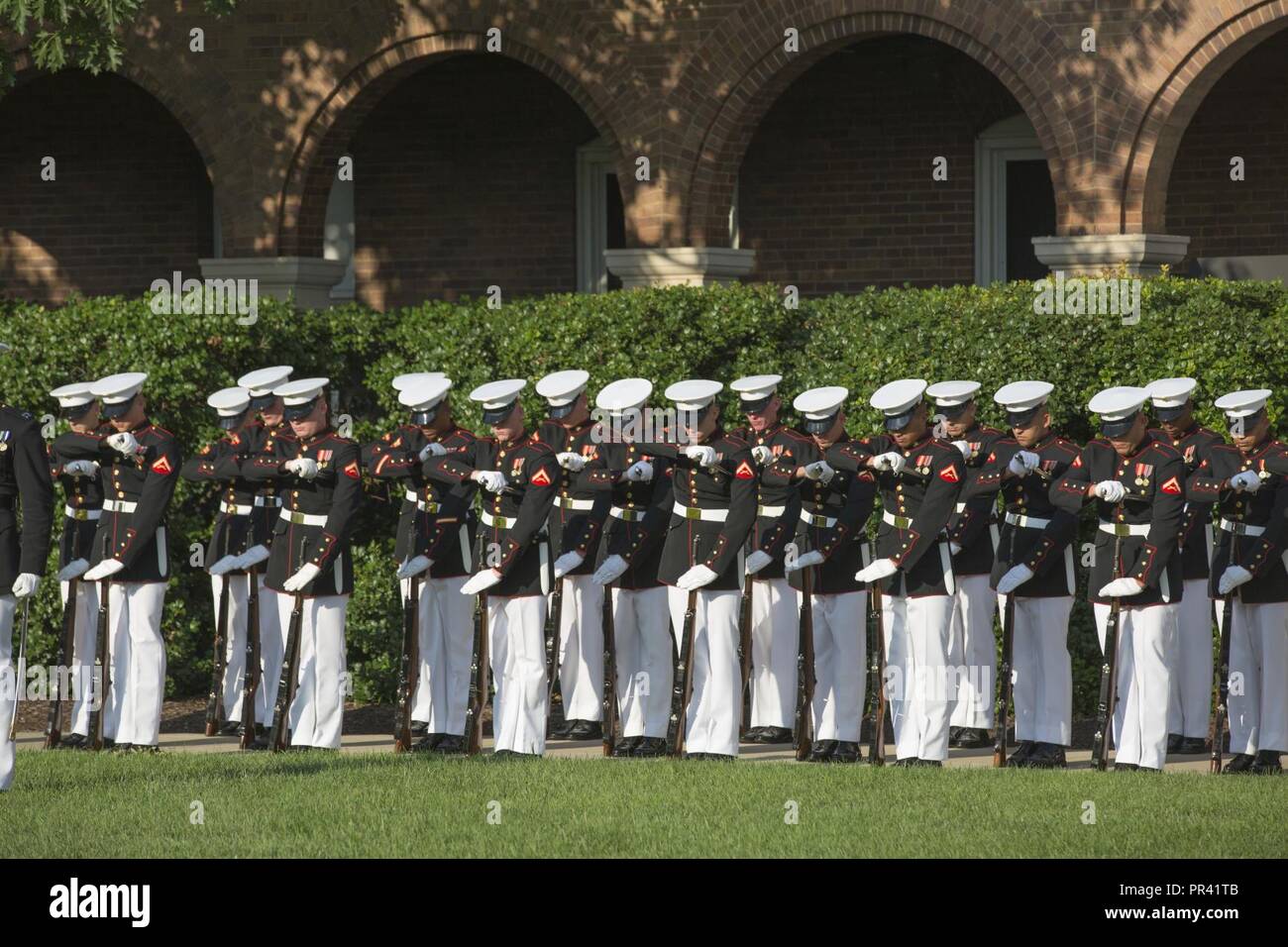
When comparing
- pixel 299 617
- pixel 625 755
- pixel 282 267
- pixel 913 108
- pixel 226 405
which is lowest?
pixel 625 755

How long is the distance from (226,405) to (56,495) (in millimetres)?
1291

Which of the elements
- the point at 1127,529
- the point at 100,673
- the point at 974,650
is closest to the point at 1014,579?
the point at 1127,529

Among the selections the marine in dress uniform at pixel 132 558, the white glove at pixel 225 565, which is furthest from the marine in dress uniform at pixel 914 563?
the marine in dress uniform at pixel 132 558

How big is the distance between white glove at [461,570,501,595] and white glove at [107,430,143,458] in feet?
6.06

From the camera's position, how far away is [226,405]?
11445 mm

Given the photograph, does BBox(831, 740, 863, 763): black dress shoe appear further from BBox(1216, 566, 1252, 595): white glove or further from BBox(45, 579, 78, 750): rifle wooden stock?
BBox(45, 579, 78, 750): rifle wooden stock

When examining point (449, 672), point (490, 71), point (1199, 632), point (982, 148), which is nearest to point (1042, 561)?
point (1199, 632)

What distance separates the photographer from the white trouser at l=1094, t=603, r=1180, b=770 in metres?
9.75

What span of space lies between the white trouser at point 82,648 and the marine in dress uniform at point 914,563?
3.89 meters

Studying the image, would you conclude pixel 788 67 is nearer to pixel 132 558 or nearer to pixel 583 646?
pixel 583 646

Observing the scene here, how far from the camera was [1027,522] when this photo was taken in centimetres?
1034

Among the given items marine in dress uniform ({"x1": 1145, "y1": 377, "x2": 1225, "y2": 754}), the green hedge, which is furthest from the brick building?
marine in dress uniform ({"x1": 1145, "y1": 377, "x2": 1225, "y2": 754})

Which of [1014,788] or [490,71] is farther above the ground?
[490,71]

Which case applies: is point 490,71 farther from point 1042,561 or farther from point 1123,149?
point 1042,561
